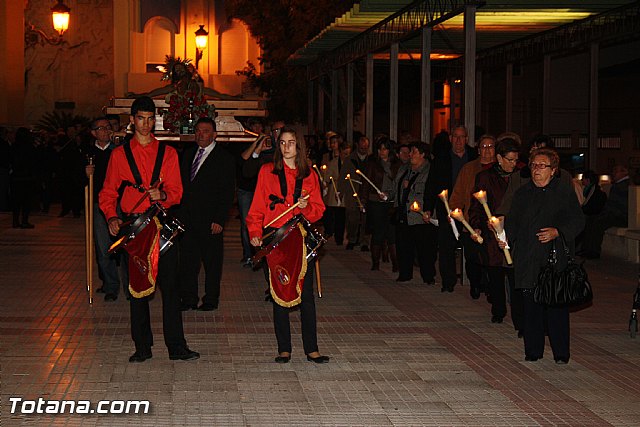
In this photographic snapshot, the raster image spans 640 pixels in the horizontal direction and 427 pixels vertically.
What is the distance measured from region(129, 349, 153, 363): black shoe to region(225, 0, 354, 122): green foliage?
23621 millimetres

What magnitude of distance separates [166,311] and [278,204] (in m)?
1.24

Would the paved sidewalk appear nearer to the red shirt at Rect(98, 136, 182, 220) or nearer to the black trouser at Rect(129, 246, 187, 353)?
the black trouser at Rect(129, 246, 187, 353)

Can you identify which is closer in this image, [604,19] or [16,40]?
[604,19]

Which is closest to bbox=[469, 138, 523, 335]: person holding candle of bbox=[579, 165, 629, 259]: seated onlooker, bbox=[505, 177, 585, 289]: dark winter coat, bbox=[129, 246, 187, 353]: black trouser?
bbox=[505, 177, 585, 289]: dark winter coat

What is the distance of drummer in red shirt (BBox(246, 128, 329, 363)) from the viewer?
9508 mm

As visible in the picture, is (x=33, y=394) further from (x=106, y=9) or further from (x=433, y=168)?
(x=106, y=9)

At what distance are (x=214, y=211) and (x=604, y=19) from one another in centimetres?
1168

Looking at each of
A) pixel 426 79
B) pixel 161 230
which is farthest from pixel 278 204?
pixel 426 79

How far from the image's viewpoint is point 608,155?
34531 millimetres

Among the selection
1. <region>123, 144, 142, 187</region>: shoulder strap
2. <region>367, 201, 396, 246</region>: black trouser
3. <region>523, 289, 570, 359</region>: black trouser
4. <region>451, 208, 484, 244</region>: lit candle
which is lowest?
<region>523, 289, 570, 359</region>: black trouser

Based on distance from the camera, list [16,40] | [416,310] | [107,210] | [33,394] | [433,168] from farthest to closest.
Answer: [16,40]
[433,168]
[416,310]
[107,210]
[33,394]

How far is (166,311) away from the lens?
959 centimetres

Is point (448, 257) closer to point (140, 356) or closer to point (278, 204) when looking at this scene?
point (278, 204)

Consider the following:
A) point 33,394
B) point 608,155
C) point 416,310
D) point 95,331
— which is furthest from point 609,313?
point 608,155
